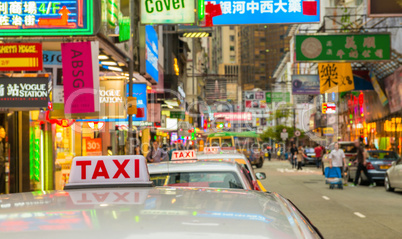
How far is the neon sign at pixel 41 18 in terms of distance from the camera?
15.7m

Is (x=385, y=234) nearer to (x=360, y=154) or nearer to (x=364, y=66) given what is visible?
(x=360, y=154)

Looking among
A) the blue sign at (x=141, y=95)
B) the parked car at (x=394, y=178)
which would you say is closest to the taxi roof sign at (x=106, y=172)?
the parked car at (x=394, y=178)

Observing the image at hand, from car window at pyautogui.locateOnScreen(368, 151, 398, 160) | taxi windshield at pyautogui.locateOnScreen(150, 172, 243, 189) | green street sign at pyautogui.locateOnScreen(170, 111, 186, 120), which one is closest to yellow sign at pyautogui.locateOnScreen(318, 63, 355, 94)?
car window at pyautogui.locateOnScreen(368, 151, 398, 160)

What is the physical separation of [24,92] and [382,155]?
56.1 feet

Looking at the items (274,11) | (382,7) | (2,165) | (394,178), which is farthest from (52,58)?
(394,178)

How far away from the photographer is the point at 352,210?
635 inches

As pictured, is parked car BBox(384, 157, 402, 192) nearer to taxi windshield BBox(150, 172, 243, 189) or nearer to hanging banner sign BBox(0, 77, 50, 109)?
hanging banner sign BBox(0, 77, 50, 109)

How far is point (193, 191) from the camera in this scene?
339cm

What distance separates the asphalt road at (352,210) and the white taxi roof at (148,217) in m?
8.80

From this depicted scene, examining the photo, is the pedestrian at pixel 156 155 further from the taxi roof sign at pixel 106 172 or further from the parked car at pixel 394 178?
the taxi roof sign at pixel 106 172

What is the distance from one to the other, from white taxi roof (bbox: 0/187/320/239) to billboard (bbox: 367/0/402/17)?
50.8 ft

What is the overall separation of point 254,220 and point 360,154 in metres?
24.6

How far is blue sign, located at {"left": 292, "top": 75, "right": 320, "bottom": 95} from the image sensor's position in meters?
46.4

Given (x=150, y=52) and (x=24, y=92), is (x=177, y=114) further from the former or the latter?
(x=24, y=92)
